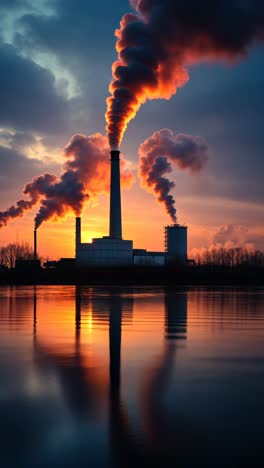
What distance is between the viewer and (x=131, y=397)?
6891 mm

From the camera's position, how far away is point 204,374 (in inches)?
334

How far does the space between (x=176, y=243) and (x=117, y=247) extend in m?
14.1

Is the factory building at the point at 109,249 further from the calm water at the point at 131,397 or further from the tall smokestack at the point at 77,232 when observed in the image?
the calm water at the point at 131,397

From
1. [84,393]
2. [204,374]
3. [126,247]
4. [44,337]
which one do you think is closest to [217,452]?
[84,393]

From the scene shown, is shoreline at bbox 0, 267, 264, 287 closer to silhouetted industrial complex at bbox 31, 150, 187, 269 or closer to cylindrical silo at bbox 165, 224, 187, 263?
silhouetted industrial complex at bbox 31, 150, 187, 269

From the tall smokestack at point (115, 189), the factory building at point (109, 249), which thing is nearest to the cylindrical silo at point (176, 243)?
the factory building at point (109, 249)

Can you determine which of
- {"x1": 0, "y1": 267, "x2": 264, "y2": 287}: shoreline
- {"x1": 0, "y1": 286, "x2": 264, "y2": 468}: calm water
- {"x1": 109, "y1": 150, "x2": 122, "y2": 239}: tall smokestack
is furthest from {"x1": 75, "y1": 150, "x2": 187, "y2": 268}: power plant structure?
{"x1": 0, "y1": 286, "x2": 264, "y2": 468}: calm water

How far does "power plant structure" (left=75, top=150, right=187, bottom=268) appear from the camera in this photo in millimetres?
67375

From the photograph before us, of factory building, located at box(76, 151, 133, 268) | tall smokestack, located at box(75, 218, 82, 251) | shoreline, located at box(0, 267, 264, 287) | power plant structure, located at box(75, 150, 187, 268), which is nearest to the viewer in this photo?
shoreline, located at box(0, 267, 264, 287)

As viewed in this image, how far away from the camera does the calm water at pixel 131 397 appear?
495 cm

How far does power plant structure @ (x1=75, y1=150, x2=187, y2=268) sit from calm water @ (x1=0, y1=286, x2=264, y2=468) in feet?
176

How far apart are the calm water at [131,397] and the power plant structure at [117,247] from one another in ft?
176

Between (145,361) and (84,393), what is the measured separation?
2613 millimetres

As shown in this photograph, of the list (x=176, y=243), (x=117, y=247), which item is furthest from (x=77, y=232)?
(x=176, y=243)
